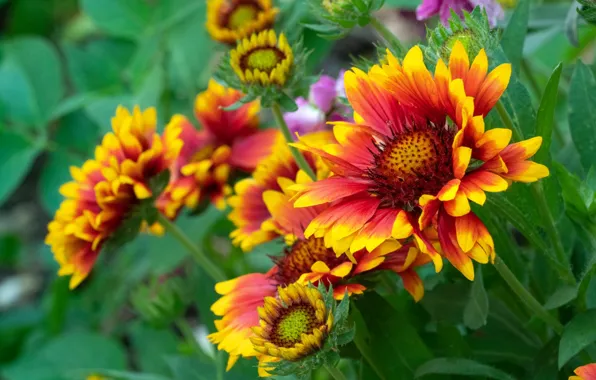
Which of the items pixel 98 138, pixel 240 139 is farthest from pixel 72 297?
pixel 240 139

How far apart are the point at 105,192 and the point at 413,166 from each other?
0.89 ft

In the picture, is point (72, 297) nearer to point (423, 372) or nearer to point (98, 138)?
point (98, 138)

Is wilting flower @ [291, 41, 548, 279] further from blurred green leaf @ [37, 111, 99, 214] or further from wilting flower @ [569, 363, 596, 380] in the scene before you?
blurred green leaf @ [37, 111, 99, 214]

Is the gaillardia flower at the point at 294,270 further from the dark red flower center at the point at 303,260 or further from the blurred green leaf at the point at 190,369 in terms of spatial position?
the blurred green leaf at the point at 190,369

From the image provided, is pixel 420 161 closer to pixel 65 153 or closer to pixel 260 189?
pixel 260 189

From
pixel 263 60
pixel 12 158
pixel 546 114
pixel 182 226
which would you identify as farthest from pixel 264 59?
pixel 12 158

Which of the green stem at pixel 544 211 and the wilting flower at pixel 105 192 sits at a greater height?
the wilting flower at pixel 105 192

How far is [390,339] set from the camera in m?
0.61

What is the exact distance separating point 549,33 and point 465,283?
39 centimetres

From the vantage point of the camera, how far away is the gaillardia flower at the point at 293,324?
19.3 inches

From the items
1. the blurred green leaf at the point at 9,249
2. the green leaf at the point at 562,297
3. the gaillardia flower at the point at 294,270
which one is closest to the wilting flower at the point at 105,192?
the gaillardia flower at the point at 294,270

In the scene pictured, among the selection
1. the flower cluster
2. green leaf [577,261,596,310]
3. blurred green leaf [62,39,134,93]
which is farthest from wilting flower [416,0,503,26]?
Answer: blurred green leaf [62,39,134,93]

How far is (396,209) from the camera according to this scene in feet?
1.66

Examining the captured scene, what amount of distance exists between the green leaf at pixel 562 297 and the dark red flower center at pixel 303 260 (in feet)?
0.49
